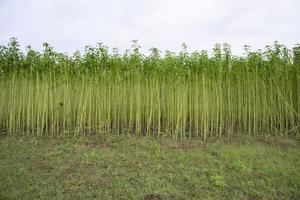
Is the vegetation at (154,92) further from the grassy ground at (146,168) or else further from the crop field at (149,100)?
the grassy ground at (146,168)

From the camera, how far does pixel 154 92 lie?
849cm

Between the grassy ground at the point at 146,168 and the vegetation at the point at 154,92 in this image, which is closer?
the grassy ground at the point at 146,168

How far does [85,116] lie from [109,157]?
2325mm

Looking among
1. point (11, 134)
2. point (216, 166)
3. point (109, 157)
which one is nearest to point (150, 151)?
point (109, 157)

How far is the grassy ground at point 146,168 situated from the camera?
4.87 metres

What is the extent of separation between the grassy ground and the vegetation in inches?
27.5

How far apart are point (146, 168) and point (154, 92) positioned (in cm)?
317

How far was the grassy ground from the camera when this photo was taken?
16.0ft

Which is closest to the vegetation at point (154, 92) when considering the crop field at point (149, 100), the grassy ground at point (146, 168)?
the crop field at point (149, 100)

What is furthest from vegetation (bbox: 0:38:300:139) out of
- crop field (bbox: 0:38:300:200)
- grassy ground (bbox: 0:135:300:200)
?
grassy ground (bbox: 0:135:300:200)

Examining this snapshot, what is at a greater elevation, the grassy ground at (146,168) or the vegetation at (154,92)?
the vegetation at (154,92)

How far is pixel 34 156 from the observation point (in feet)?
21.6

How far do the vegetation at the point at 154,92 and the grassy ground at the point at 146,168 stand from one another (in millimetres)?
699

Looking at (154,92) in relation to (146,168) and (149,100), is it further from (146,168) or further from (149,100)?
(146,168)
